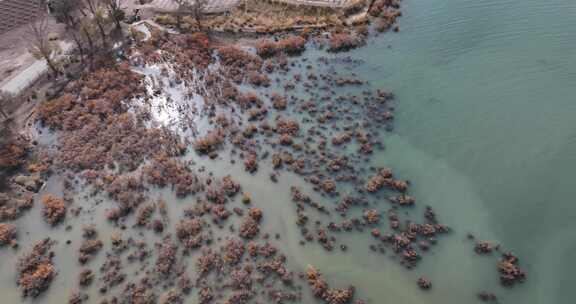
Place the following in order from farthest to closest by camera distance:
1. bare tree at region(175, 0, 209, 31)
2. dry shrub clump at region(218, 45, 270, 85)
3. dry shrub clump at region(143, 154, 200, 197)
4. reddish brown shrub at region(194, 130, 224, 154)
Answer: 1. bare tree at region(175, 0, 209, 31)
2. dry shrub clump at region(218, 45, 270, 85)
3. reddish brown shrub at region(194, 130, 224, 154)
4. dry shrub clump at region(143, 154, 200, 197)

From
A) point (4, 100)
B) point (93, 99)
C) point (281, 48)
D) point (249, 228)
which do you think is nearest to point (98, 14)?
point (93, 99)

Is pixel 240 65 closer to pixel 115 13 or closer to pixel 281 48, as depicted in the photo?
pixel 281 48

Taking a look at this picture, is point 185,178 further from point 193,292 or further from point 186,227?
point 193,292

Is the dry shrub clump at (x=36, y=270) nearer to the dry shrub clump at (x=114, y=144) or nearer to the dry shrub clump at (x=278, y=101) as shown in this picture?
the dry shrub clump at (x=114, y=144)

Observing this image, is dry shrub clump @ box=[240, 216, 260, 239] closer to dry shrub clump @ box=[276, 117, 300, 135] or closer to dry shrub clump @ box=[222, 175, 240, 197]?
dry shrub clump @ box=[222, 175, 240, 197]

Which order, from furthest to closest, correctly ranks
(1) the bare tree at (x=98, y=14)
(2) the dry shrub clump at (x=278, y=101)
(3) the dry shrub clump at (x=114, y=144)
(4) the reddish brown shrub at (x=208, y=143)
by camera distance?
(1) the bare tree at (x=98, y=14)
(2) the dry shrub clump at (x=278, y=101)
(4) the reddish brown shrub at (x=208, y=143)
(3) the dry shrub clump at (x=114, y=144)

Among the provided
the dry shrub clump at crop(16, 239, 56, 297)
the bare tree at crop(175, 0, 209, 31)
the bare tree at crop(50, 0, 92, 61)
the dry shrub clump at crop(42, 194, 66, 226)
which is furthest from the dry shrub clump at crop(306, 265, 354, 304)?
the bare tree at crop(50, 0, 92, 61)

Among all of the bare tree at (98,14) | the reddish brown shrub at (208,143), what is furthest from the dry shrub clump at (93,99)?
the reddish brown shrub at (208,143)
